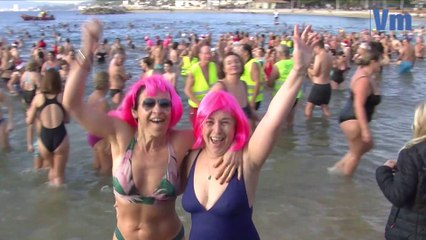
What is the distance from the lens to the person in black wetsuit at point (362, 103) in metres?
5.43

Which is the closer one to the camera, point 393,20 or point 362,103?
point 362,103

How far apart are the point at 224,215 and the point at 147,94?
2.54 feet

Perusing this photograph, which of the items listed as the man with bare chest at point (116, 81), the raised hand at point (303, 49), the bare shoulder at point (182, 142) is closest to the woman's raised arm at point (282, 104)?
the raised hand at point (303, 49)

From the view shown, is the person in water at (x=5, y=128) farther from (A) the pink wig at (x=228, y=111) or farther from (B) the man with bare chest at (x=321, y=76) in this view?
(A) the pink wig at (x=228, y=111)

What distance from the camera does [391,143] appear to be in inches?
306

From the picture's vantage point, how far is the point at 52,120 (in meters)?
5.63

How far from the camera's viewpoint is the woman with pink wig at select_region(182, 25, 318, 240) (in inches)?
87.4

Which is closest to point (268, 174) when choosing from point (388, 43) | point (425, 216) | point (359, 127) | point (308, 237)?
point (359, 127)

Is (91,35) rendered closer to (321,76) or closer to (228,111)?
(228,111)

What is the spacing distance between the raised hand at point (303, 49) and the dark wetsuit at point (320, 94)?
21.2 ft

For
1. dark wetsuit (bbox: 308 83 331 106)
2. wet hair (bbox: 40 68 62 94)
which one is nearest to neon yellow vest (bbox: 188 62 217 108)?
wet hair (bbox: 40 68 62 94)

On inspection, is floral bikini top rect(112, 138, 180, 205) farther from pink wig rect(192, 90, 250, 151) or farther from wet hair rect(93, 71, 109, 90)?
wet hair rect(93, 71, 109, 90)

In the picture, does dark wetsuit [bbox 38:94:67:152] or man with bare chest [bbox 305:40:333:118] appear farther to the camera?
man with bare chest [bbox 305:40:333:118]

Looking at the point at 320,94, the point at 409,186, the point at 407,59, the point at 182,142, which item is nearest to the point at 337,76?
the point at 320,94
